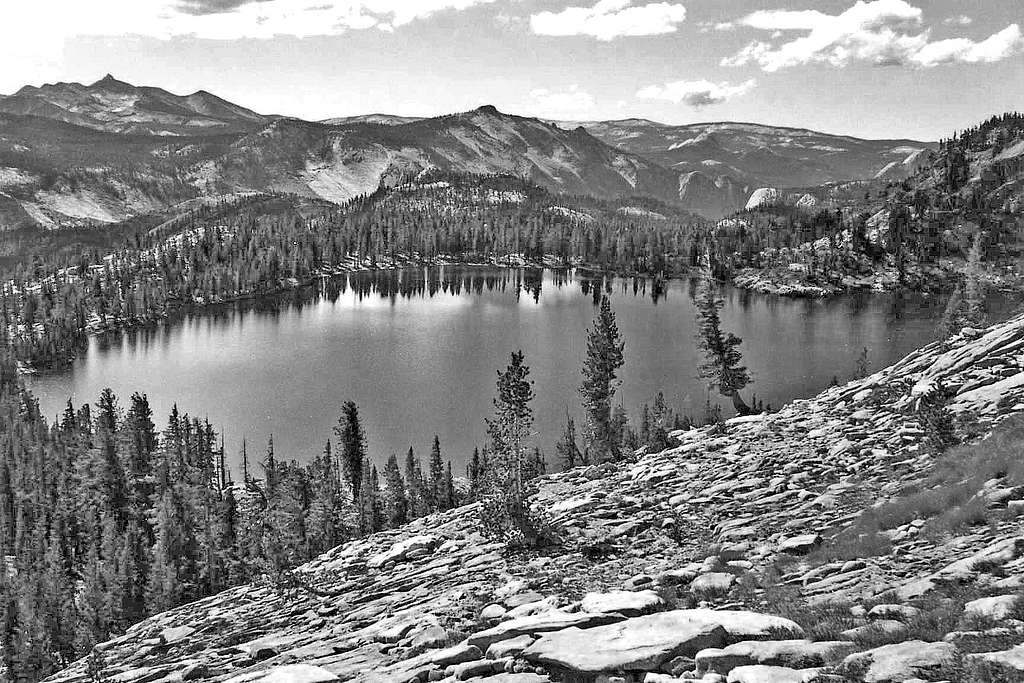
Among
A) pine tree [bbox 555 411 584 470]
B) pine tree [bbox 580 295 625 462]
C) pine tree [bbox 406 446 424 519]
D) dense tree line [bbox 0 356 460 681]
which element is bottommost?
dense tree line [bbox 0 356 460 681]

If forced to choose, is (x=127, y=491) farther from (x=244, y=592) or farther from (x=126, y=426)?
(x=244, y=592)

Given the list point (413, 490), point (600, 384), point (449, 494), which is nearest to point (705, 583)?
point (600, 384)

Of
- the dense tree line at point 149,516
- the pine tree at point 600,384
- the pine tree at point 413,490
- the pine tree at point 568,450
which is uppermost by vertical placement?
the pine tree at point 600,384

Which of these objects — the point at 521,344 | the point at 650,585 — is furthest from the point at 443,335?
the point at 650,585

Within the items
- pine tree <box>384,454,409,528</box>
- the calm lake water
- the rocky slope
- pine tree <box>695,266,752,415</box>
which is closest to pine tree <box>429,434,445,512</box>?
pine tree <box>384,454,409,528</box>

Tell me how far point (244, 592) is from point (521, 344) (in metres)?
130

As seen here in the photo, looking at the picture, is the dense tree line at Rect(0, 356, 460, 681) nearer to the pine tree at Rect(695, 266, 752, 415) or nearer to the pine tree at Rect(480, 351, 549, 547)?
the pine tree at Rect(480, 351, 549, 547)

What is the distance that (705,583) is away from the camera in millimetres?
24391

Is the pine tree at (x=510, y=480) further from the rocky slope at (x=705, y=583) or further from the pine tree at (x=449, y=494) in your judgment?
the pine tree at (x=449, y=494)

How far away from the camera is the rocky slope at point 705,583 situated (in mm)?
16883

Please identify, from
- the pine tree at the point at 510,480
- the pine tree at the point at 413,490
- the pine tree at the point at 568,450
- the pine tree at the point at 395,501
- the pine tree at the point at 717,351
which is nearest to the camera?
the pine tree at the point at 510,480

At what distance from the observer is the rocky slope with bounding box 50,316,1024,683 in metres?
16.9

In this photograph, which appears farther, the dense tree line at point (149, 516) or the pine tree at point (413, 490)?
the pine tree at point (413, 490)

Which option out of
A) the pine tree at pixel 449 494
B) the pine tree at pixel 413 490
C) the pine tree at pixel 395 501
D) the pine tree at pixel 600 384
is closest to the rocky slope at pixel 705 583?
the pine tree at pixel 449 494
